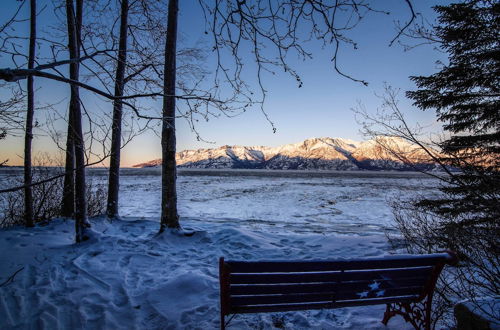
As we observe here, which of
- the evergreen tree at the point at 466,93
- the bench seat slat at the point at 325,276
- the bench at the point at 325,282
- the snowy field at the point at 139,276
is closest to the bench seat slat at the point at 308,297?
the bench at the point at 325,282

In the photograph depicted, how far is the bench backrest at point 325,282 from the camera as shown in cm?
225

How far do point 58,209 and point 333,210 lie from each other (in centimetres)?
1179

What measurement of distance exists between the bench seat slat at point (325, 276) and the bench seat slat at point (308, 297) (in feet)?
0.64

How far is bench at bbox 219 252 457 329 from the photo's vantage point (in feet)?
7.39

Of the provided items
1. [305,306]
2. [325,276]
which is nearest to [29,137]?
[305,306]

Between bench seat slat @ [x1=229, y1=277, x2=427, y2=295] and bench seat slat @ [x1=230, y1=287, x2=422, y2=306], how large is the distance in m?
0.06

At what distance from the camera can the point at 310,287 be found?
96.3 inches

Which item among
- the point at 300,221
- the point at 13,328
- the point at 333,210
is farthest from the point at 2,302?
the point at 333,210

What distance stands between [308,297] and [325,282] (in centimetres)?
24

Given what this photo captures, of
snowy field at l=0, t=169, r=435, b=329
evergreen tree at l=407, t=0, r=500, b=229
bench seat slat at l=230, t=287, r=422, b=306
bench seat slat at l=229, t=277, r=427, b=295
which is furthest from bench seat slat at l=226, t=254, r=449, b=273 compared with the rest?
evergreen tree at l=407, t=0, r=500, b=229

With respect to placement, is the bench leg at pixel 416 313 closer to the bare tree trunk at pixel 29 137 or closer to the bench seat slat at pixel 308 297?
the bench seat slat at pixel 308 297

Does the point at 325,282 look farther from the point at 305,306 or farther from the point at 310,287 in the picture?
the point at 305,306

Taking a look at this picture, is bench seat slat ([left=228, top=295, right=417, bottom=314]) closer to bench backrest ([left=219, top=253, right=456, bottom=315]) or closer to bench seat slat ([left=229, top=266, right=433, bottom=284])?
bench backrest ([left=219, top=253, right=456, bottom=315])

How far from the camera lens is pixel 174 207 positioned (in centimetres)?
656
